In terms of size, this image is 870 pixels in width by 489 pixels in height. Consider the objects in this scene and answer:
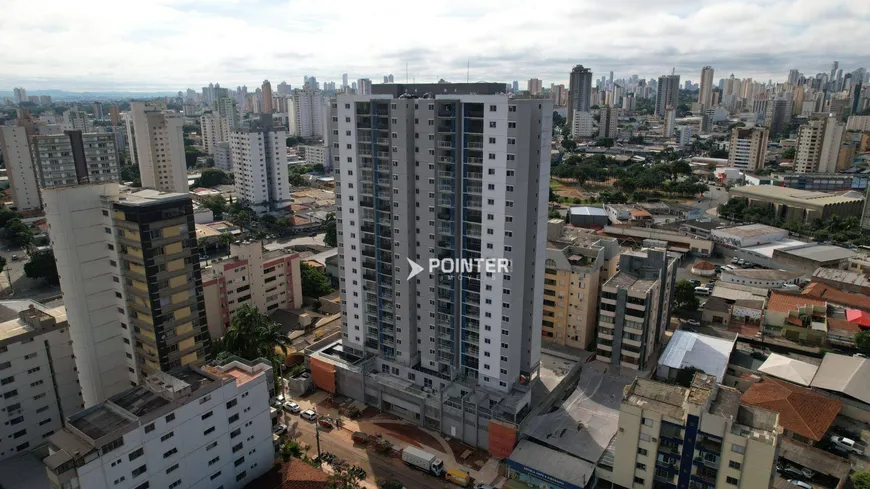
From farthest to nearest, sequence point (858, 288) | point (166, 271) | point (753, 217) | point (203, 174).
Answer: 1. point (203, 174)
2. point (753, 217)
3. point (858, 288)
4. point (166, 271)

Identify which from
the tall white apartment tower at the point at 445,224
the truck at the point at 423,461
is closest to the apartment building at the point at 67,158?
the tall white apartment tower at the point at 445,224

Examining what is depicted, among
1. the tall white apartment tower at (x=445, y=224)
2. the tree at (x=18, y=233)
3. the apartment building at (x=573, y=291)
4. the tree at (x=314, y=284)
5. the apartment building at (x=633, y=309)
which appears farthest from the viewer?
the tree at (x=18, y=233)

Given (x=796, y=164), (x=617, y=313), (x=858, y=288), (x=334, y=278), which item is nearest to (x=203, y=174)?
(x=334, y=278)

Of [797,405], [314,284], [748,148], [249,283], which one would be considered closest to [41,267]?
[249,283]

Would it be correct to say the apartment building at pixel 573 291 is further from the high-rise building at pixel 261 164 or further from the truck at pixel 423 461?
the high-rise building at pixel 261 164

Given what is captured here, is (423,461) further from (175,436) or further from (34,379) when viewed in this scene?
(34,379)

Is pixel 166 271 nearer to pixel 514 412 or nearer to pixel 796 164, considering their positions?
pixel 514 412
